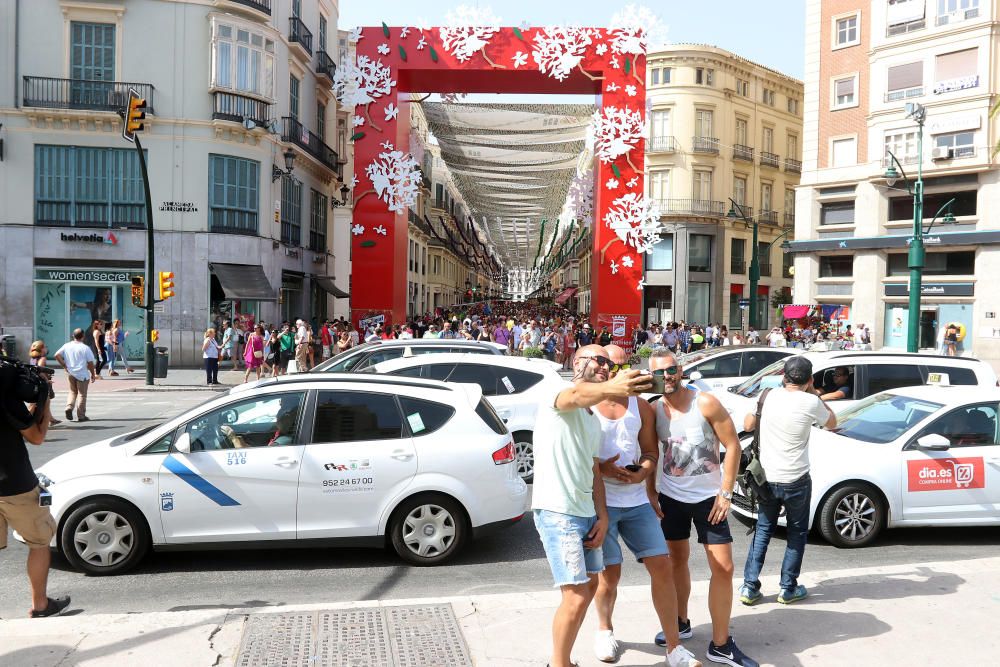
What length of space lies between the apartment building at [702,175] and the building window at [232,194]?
28.4 metres

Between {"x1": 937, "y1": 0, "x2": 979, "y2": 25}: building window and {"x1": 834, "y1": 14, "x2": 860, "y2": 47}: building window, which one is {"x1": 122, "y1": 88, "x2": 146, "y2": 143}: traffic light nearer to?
{"x1": 937, "y1": 0, "x2": 979, "y2": 25}: building window

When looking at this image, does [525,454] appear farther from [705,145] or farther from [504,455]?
[705,145]

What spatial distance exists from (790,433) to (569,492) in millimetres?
1981

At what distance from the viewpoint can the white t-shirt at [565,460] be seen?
4105 mm

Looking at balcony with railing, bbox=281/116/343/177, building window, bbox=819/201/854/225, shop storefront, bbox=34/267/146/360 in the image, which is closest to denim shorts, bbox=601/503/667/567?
shop storefront, bbox=34/267/146/360

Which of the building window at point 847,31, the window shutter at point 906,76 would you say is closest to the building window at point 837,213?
the window shutter at point 906,76

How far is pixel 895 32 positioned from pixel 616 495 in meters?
39.8

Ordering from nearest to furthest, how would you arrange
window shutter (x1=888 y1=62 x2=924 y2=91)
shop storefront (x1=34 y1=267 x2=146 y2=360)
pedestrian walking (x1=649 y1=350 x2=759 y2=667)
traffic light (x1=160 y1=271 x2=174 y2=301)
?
1. pedestrian walking (x1=649 y1=350 x2=759 y2=667)
2. traffic light (x1=160 y1=271 x2=174 y2=301)
3. shop storefront (x1=34 y1=267 x2=146 y2=360)
4. window shutter (x1=888 y1=62 x2=924 y2=91)

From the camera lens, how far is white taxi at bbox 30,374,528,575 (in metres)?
6.19

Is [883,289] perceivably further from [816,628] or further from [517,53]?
[816,628]

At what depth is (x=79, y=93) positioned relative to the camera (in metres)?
25.0

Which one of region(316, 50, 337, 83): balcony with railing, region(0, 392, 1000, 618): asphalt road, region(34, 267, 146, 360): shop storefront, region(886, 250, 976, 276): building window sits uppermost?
region(316, 50, 337, 83): balcony with railing

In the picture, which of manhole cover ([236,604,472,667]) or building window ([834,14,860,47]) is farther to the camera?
building window ([834,14,860,47])

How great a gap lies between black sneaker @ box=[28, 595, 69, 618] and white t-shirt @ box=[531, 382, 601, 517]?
342 centimetres
